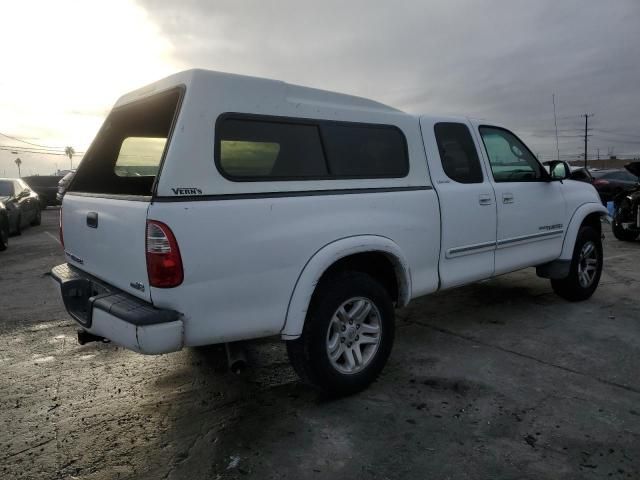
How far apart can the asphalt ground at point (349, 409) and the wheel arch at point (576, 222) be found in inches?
27.5

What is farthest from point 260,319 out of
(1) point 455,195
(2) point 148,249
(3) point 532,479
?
(1) point 455,195

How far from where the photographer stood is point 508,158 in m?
4.68

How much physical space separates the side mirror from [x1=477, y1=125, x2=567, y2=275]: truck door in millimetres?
90

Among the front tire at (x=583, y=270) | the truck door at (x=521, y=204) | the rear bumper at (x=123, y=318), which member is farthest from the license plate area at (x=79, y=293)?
the front tire at (x=583, y=270)

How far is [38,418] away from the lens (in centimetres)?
310

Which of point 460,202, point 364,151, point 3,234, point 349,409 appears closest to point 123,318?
point 349,409

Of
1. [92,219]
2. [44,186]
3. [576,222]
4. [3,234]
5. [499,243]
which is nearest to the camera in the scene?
[92,219]

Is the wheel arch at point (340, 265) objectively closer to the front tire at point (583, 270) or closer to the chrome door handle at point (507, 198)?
A: the chrome door handle at point (507, 198)

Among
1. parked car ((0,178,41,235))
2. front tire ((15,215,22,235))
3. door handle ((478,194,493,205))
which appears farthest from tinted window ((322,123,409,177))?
front tire ((15,215,22,235))

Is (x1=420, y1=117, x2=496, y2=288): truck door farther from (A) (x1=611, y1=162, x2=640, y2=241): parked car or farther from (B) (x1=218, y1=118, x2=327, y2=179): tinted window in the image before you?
(A) (x1=611, y1=162, x2=640, y2=241): parked car

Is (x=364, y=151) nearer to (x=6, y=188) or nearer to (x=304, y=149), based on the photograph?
(x=304, y=149)

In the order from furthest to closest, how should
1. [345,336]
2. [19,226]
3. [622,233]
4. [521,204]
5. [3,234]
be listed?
[19,226]
[622,233]
[3,234]
[521,204]
[345,336]

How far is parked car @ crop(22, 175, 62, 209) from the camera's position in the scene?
19938 mm

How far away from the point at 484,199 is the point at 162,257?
2.80 m
